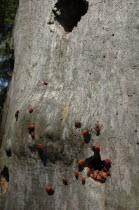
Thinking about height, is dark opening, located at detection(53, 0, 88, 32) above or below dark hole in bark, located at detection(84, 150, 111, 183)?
above

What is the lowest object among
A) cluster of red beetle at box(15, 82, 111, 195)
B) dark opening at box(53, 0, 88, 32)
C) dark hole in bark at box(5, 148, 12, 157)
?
cluster of red beetle at box(15, 82, 111, 195)

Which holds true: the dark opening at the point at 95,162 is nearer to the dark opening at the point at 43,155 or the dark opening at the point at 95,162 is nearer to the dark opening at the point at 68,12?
the dark opening at the point at 43,155

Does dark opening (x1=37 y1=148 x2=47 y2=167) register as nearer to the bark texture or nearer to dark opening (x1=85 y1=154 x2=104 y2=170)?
the bark texture

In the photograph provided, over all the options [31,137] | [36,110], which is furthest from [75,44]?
[31,137]

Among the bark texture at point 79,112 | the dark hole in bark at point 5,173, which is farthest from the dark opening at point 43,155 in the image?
the dark hole in bark at point 5,173

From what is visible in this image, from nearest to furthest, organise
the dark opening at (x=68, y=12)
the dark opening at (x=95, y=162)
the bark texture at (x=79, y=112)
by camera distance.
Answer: the bark texture at (x=79, y=112) < the dark opening at (x=95, y=162) < the dark opening at (x=68, y=12)

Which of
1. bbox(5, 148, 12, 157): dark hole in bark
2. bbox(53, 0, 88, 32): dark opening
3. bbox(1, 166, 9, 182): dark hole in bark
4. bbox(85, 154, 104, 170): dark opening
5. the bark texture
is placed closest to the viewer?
the bark texture

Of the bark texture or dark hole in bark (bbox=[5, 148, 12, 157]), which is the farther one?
dark hole in bark (bbox=[5, 148, 12, 157])

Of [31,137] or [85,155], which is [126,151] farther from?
[31,137]

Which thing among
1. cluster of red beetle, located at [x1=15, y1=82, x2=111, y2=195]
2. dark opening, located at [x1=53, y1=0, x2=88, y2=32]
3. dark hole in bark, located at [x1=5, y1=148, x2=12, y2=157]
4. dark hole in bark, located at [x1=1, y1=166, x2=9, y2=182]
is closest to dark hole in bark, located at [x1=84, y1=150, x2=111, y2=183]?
cluster of red beetle, located at [x1=15, y1=82, x2=111, y2=195]

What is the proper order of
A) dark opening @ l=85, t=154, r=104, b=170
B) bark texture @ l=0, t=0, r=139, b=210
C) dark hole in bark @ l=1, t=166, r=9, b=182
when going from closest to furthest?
bark texture @ l=0, t=0, r=139, b=210
dark opening @ l=85, t=154, r=104, b=170
dark hole in bark @ l=1, t=166, r=9, b=182
